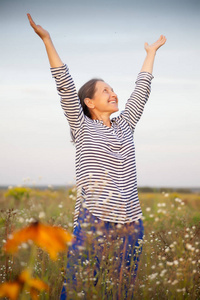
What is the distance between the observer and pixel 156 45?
396cm

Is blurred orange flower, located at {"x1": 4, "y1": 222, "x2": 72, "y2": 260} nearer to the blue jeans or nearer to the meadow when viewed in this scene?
the meadow

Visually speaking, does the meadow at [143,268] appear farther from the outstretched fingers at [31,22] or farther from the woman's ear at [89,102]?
the outstretched fingers at [31,22]

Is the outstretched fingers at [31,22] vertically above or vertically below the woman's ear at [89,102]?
above

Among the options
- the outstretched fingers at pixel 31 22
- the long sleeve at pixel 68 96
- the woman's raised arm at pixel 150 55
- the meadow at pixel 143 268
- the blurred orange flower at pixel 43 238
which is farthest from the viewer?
the woman's raised arm at pixel 150 55

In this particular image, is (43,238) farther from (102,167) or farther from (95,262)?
(102,167)

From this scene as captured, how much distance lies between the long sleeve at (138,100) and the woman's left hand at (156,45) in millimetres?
323

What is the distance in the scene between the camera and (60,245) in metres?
0.95

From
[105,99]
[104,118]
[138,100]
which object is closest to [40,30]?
[105,99]

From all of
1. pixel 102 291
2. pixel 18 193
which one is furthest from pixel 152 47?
pixel 18 193

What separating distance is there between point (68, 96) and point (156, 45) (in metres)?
1.44

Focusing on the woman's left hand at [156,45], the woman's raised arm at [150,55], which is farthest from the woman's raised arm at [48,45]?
the woman's left hand at [156,45]

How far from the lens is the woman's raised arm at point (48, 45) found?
2.83 meters

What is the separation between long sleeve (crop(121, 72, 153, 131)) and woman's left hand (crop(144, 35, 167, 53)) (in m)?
0.32

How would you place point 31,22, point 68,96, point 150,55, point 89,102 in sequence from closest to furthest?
point 31,22, point 68,96, point 89,102, point 150,55
